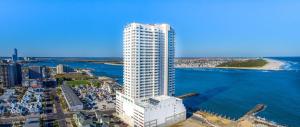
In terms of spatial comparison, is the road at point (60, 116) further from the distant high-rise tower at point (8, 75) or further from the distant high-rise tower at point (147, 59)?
the distant high-rise tower at point (8, 75)

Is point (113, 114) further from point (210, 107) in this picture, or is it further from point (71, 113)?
point (210, 107)

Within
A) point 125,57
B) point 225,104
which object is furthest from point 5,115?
point 225,104

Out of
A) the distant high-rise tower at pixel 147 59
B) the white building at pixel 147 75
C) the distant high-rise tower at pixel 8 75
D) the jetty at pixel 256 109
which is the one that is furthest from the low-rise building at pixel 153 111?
the distant high-rise tower at pixel 8 75

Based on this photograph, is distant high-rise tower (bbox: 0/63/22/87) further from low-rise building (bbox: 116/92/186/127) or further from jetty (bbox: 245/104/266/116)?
jetty (bbox: 245/104/266/116)

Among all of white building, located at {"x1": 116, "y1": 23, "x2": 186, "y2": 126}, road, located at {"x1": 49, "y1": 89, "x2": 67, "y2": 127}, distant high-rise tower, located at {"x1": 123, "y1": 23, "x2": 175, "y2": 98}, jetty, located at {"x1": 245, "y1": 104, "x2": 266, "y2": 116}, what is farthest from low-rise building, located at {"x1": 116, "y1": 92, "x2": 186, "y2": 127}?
jetty, located at {"x1": 245, "y1": 104, "x2": 266, "y2": 116}

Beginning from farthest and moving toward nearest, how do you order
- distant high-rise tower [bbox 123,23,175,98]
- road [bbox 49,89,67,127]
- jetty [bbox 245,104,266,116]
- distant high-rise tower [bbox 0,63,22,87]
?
distant high-rise tower [bbox 0,63,22,87], jetty [bbox 245,104,266,116], road [bbox 49,89,67,127], distant high-rise tower [bbox 123,23,175,98]

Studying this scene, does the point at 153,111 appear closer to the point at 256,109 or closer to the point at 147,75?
the point at 147,75

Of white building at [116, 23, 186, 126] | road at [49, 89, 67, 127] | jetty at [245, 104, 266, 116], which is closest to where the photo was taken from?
white building at [116, 23, 186, 126]
